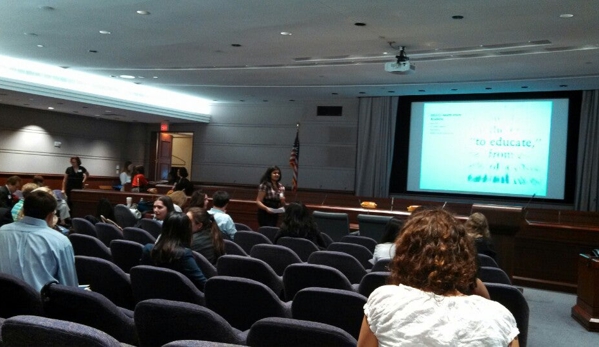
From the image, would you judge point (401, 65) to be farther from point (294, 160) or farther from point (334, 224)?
point (294, 160)

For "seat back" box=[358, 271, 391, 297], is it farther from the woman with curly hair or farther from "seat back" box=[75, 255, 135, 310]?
the woman with curly hair

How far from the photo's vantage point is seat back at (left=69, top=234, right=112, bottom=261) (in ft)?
15.0

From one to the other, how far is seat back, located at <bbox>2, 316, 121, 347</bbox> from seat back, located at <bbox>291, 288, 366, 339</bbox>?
120cm

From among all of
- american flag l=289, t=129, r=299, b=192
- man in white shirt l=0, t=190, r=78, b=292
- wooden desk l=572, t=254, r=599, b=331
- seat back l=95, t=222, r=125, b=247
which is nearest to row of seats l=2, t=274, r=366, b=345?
man in white shirt l=0, t=190, r=78, b=292

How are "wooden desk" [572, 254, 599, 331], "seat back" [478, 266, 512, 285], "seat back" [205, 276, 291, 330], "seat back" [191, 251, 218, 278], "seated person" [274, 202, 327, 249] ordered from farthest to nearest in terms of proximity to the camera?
"seated person" [274, 202, 327, 249] < "wooden desk" [572, 254, 599, 331] < "seat back" [478, 266, 512, 285] < "seat back" [191, 251, 218, 278] < "seat back" [205, 276, 291, 330]

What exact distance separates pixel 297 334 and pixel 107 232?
14.4ft

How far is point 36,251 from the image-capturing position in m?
3.43

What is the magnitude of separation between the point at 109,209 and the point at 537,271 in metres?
6.12

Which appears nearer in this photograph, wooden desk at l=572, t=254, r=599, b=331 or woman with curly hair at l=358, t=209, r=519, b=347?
woman with curly hair at l=358, t=209, r=519, b=347

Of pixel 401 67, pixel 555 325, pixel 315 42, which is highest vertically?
pixel 315 42

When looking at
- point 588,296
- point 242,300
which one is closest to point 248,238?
point 242,300

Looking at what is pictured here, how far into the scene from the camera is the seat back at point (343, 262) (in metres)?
4.46

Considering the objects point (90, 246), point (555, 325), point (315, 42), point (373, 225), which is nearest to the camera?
point (90, 246)

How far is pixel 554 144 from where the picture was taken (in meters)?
12.3
